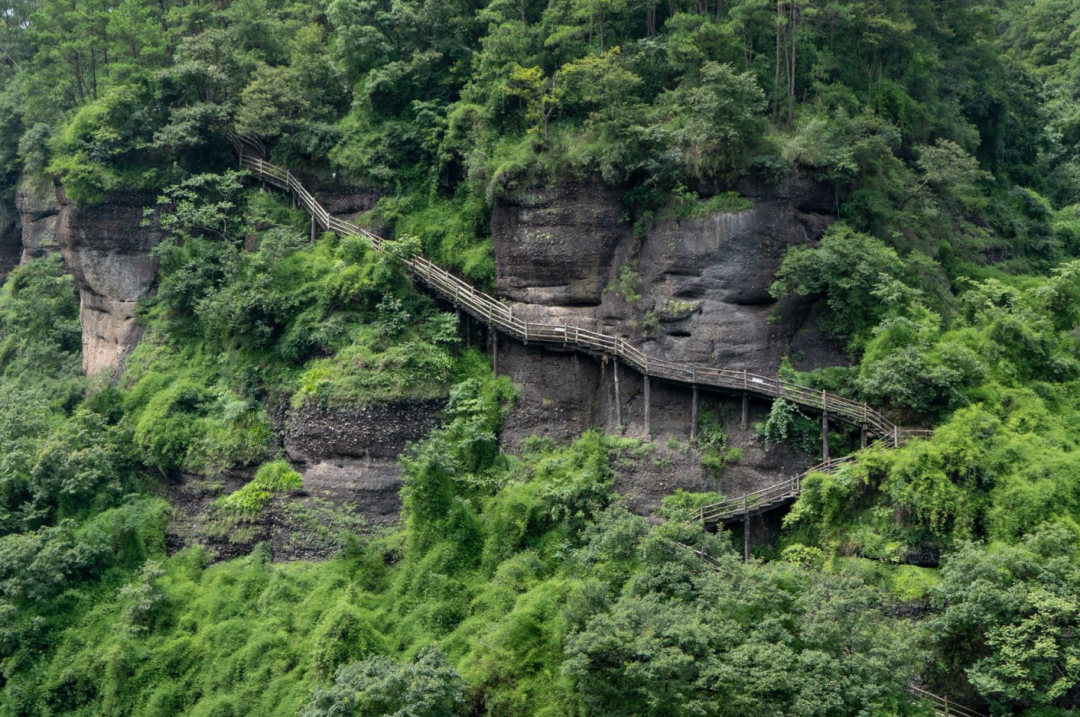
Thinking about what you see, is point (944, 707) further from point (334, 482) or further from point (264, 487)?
point (264, 487)

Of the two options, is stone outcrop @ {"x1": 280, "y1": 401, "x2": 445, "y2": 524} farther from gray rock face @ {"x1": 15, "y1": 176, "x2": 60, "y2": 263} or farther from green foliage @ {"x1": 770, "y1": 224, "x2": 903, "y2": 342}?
gray rock face @ {"x1": 15, "y1": 176, "x2": 60, "y2": 263}

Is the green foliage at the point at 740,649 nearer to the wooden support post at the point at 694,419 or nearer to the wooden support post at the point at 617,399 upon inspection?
the wooden support post at the point at 694,419

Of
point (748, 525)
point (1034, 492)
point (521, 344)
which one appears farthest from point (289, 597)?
point (1034, 492)

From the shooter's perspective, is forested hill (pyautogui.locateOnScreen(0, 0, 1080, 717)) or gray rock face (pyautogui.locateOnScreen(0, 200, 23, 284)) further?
gray rock face (pyautogui.locateOnScreen(0, 200, 23, 284))

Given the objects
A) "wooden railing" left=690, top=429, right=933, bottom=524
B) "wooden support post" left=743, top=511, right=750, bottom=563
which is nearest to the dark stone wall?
"wooden railing" left=690, top=429, right=933, bottom=524

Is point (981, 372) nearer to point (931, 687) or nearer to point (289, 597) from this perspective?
point (931, 687)

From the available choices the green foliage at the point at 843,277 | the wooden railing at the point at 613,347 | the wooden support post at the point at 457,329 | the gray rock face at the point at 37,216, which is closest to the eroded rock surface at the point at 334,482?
the wooden support post at the point at 457,329
